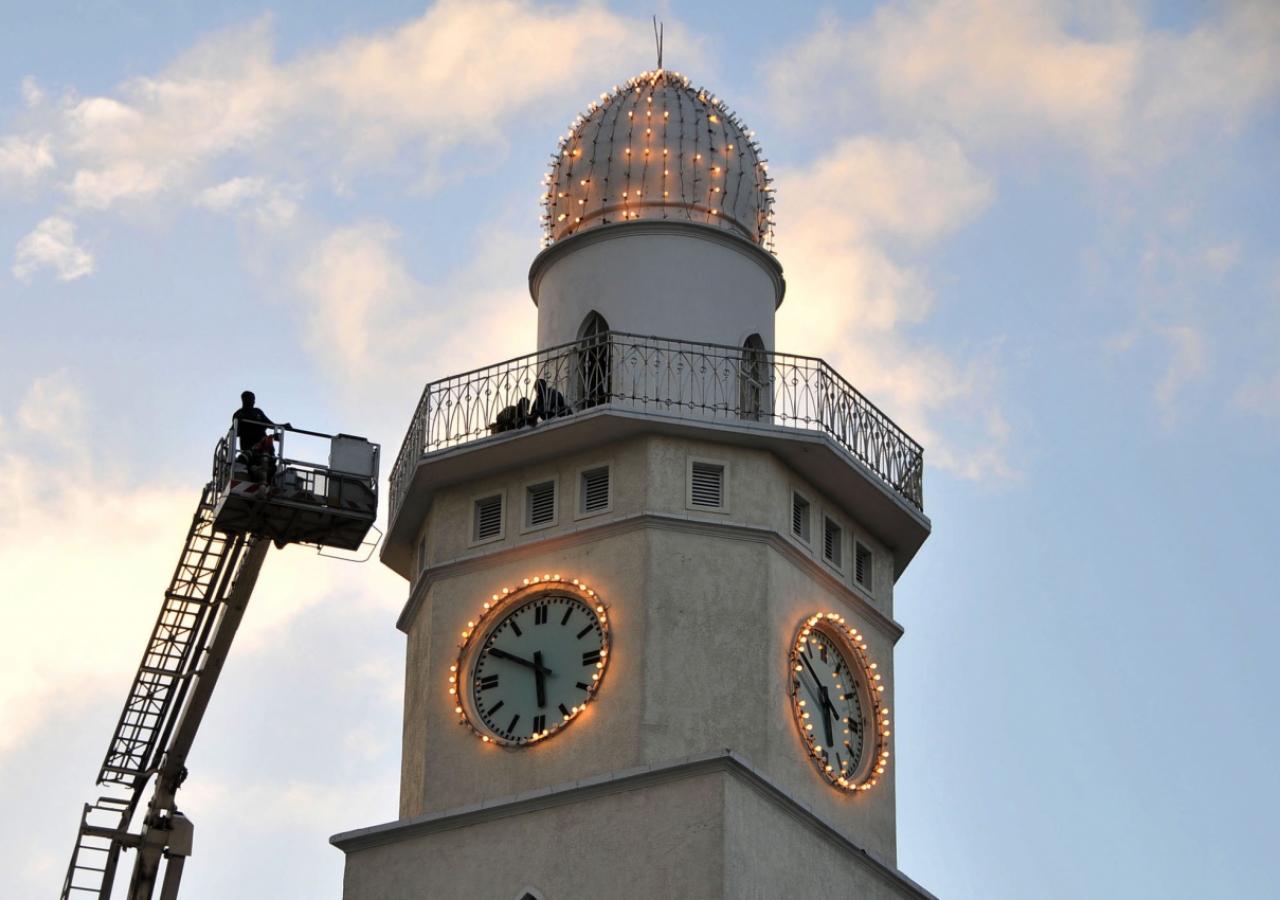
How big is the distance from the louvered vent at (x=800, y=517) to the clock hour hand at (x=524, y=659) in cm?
449

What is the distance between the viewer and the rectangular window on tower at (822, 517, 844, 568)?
41.6m

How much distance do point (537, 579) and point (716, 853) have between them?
19.3 ft

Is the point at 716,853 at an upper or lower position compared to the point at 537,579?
lower

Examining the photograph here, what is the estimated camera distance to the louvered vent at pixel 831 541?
41.6 metres

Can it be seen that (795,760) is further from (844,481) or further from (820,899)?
(844,481)

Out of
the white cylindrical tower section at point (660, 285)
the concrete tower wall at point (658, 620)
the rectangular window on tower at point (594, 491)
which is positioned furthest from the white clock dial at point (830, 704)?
the white cylindrical tower section at point (660, 285)

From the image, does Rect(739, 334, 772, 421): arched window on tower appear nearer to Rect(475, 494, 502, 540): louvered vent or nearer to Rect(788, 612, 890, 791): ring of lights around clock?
Rect(788, 612, 890, 791): ring of lights around clock

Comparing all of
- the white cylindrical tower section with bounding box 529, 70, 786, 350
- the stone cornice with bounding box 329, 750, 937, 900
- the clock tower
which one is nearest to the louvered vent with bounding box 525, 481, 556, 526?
the clock tower

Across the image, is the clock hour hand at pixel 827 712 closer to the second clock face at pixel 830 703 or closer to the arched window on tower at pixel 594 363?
the second clock face at pixel 830 703

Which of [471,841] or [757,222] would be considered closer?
[471,841]

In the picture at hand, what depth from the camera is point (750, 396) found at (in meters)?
42.2

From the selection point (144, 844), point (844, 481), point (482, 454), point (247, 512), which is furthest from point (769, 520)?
point (144, 844)

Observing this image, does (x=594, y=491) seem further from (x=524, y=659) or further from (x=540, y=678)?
(x=540, y=678)

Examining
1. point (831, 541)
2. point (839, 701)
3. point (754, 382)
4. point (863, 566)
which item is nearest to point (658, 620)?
point (839, 701)
